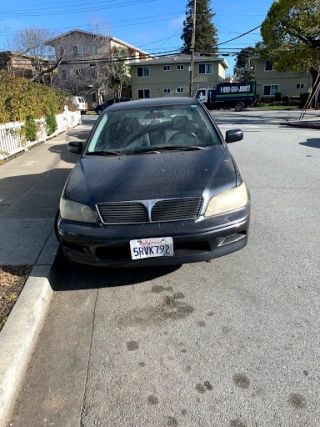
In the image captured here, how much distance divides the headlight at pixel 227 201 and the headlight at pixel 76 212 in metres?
0.97

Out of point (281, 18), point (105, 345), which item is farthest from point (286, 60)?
point (105, 345)

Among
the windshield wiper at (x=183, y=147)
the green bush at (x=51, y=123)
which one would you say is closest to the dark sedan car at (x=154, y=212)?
the windshield wiper at (x=183, y=147)

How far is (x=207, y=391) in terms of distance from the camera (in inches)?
78.4

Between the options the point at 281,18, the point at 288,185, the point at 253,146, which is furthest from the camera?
the point at 281,18

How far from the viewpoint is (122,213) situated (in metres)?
2.69

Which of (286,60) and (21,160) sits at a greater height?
(286,60)

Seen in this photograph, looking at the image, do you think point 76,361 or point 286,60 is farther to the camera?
point 286,60

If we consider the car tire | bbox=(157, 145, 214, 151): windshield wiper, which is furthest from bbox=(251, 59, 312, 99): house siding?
bbox=(157, 145, 214, 151): windshield wiper

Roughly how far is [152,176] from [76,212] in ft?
2.44

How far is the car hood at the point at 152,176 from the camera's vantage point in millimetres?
2740

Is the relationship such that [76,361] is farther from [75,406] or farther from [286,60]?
[286,60]

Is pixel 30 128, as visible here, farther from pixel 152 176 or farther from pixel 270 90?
pixel 270 90

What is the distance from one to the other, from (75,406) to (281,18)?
29.1 meters

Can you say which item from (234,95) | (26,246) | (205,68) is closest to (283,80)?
(205,68)
